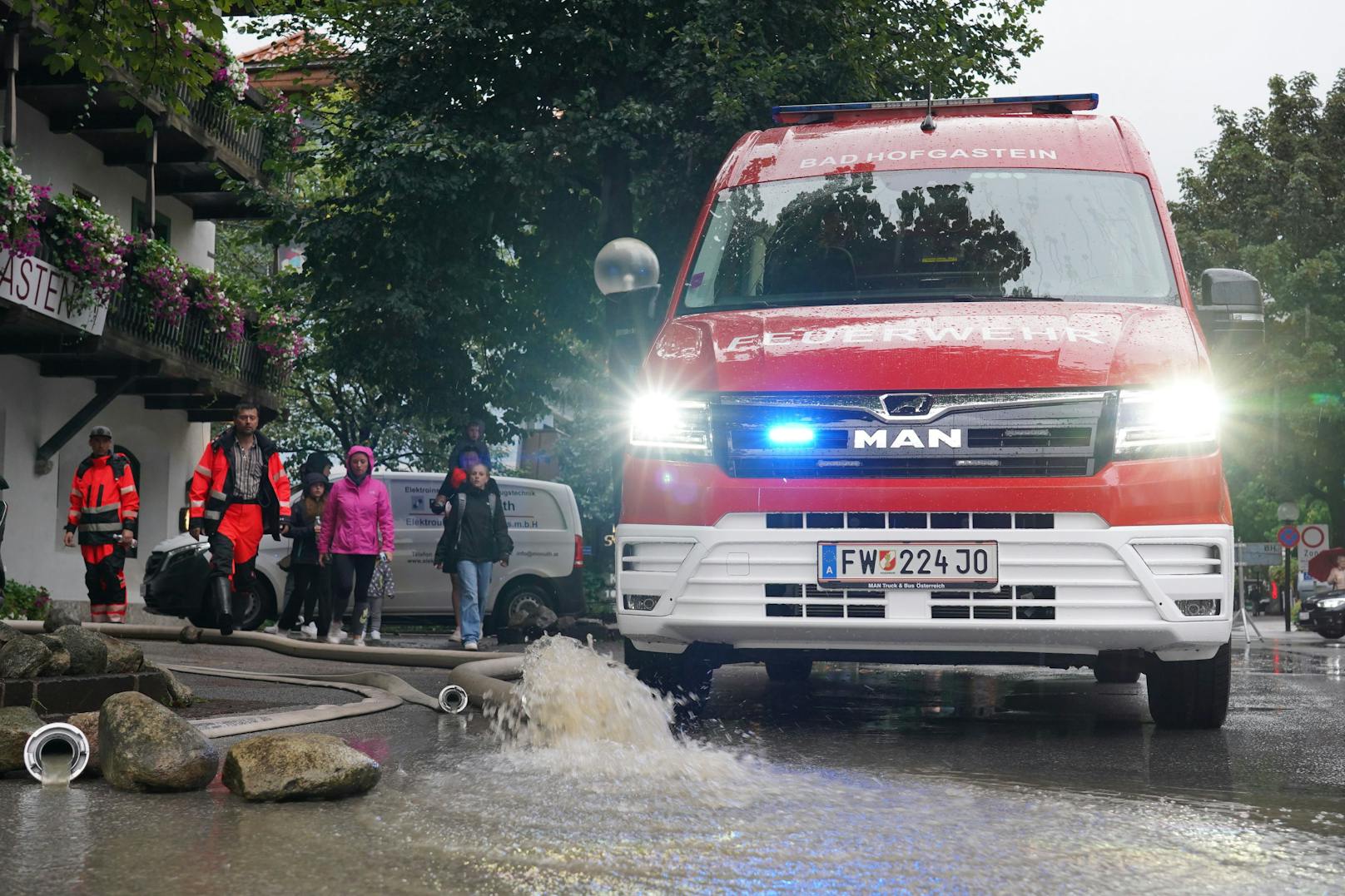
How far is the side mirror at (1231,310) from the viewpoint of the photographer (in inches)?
315

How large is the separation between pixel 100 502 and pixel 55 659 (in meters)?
8.11

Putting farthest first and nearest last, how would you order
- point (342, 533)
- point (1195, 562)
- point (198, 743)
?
point (342, 533), point (1195, 562), point (198, 743)

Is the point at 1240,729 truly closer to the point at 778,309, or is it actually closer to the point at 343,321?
the point at 778,309

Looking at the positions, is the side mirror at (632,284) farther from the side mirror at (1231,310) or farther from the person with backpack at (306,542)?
the person with backpack at (306,542)

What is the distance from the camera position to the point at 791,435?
708 centimetres

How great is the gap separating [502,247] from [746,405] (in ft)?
53.5

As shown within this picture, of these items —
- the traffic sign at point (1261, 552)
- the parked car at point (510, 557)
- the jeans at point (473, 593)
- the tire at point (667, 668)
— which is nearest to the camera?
the tire at point (667, 668)

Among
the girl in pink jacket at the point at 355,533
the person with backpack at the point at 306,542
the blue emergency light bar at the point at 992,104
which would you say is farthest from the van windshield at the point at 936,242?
the person with backpack at the point at 306,542

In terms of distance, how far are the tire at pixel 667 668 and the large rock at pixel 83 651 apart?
7.93ft

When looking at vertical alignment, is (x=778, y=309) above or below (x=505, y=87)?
below

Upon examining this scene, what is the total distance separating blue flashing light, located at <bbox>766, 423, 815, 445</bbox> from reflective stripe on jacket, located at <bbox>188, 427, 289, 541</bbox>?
6.56 m

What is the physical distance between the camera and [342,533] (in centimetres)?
1513

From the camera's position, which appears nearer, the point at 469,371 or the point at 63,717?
the point at 63,717

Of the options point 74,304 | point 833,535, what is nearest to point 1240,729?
point 833,535
